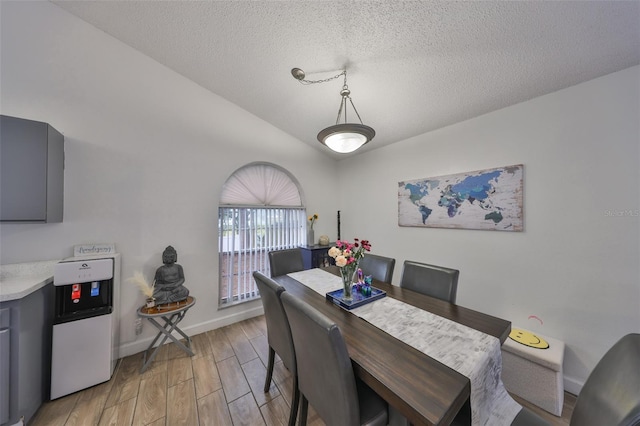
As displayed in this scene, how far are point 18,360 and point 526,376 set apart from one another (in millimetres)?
3519

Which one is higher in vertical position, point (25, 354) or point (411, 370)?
point (411, 370)

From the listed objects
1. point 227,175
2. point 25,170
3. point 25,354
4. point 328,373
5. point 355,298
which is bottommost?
point 25,354

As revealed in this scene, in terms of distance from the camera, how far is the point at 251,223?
3.00m

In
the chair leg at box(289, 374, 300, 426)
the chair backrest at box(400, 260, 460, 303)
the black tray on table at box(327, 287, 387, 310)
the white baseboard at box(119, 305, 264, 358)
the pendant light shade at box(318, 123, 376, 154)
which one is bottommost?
the white baseboard at box(119, 305, 264, 358)

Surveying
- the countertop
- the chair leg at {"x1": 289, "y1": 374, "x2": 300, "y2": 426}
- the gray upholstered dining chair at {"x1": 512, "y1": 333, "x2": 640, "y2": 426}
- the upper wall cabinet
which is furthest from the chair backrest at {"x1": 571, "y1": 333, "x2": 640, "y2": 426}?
the upper wall cabinet

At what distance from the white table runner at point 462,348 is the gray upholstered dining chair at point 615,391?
253 millimetres

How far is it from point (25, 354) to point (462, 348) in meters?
2.72

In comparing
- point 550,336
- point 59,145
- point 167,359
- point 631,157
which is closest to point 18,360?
point 167,359

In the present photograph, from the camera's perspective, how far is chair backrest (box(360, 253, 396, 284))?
2.11 meters

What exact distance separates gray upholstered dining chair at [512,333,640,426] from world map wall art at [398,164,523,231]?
142 cm

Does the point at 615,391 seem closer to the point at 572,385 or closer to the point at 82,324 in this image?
the point at 572,385

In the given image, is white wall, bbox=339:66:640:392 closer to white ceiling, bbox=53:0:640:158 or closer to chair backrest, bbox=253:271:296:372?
white ceiling, bbox=53:0:640:158

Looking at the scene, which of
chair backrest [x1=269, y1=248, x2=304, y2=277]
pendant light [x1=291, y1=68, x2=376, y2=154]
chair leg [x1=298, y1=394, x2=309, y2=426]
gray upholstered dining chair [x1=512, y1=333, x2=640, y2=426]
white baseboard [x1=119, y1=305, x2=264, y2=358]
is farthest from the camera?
chair backrest [x1=269, y1=248, x2=304, y2=277]

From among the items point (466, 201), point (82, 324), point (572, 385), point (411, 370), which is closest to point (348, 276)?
point (411, 370)
